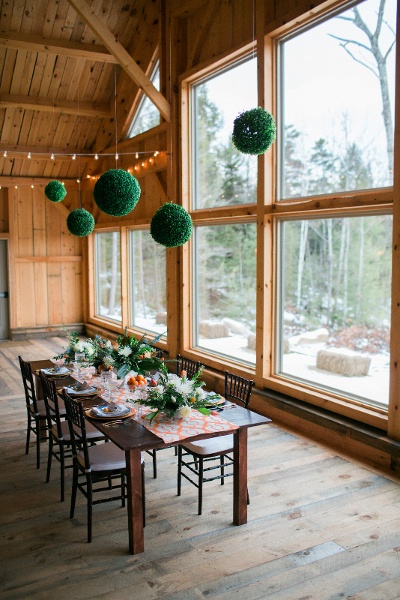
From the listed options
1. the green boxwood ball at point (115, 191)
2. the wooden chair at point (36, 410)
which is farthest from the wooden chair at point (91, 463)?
the green boxwood ball at point (115, 191)

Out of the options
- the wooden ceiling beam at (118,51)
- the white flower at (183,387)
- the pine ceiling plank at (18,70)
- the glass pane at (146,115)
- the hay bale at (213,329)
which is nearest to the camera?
the white flower at (183,387)

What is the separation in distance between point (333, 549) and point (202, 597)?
1008 mm

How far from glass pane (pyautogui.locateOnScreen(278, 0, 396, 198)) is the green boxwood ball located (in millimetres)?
1771

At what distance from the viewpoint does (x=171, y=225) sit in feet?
19.1

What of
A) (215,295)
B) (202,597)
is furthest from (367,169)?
(202,597)

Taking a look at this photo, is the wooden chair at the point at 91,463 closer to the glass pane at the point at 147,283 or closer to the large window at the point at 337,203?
the large window at the point at 337,203

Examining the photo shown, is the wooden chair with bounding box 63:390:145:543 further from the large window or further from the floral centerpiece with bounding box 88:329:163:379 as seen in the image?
the large window

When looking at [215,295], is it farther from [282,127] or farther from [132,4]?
[132,4]

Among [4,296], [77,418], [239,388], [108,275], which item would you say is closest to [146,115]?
[108,275]

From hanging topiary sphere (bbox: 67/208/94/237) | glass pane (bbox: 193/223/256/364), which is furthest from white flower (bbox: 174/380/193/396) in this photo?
hanging topiary sphere (bbox: 67/208/94/237)

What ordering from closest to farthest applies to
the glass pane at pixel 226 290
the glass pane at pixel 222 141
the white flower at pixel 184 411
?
the white flower at pixel 184 411 → the glass pane at pixel 222 141 → the glass pane at pixel 226 290

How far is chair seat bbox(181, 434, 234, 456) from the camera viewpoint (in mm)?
4273

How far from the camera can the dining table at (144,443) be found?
12.2 ft

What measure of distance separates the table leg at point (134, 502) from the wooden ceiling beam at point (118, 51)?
5.91 m
